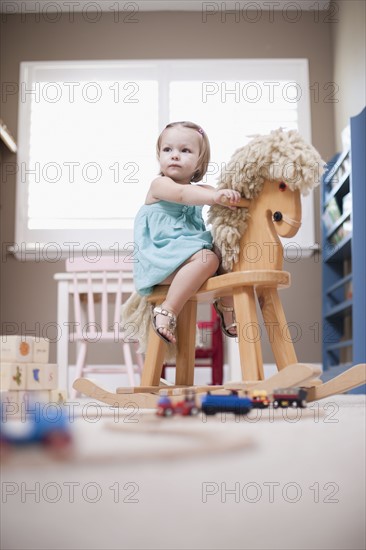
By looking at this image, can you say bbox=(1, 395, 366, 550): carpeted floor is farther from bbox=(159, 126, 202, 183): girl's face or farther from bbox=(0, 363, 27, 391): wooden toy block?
bbox=(0, 363, 27, 391): wooden toy block

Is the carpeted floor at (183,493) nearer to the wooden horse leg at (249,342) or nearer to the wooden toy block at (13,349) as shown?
the wooden horse leg at (249,342)

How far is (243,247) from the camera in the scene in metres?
1.06

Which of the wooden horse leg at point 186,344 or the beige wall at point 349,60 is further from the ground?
the beige wall at point 349,60

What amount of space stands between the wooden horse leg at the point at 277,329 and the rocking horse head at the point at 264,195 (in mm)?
58

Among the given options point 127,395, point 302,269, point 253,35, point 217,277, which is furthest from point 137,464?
point 253,35

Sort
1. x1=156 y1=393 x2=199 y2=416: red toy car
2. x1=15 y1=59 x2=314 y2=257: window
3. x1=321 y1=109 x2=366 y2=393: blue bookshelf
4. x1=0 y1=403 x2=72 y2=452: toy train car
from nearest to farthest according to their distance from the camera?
1. x1=0 y1=403 x2=72 y2=452: toy train car
2. x1=156 y1=393 x2=199 y2=416: red toy car
3. x1=321 y1=109 x2=366 y2=393: blue bookshelf
4. x1=15 y1=59 x2=314 y2=257: window

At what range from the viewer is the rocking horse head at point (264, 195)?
3.33ft

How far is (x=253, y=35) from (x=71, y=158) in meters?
1.30

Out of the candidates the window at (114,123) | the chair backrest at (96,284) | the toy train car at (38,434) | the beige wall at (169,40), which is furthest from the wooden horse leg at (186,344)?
the beige wall at (169,40)

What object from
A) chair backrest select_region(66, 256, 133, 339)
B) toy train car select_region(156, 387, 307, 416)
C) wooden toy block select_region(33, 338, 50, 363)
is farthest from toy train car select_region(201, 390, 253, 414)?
chair backrest select_region(66, 256, 133, 339)

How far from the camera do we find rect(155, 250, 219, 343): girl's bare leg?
1041 millimetres

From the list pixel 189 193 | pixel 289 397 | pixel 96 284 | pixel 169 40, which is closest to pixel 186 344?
pixel 189 193

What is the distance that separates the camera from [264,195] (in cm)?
106

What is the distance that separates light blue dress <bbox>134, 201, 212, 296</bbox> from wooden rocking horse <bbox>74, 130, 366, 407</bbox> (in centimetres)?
3
